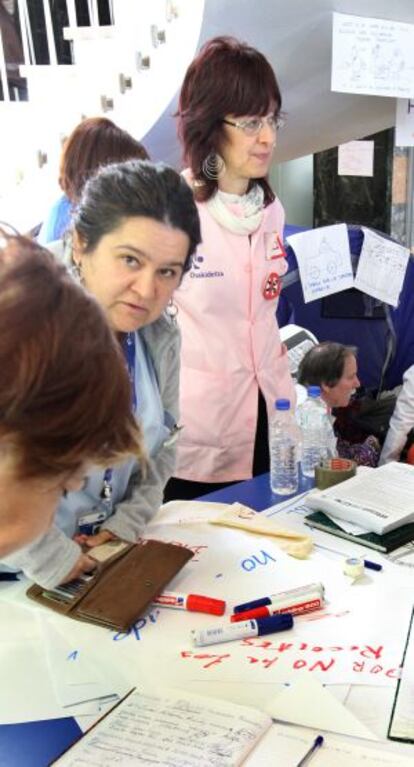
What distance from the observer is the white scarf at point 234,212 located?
147cm

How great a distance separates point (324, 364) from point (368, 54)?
86cm

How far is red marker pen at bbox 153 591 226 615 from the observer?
899mm

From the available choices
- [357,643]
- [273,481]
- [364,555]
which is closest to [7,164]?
[273,481]

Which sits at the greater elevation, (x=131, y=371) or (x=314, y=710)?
(x=131, y=371)

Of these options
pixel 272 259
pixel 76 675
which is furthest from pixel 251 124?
pixel 76 675

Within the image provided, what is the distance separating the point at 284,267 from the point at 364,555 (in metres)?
0.75

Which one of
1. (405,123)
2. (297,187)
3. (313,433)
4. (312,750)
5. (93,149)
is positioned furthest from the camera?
(297,187)

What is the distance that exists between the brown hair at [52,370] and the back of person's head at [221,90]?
3.34 ft

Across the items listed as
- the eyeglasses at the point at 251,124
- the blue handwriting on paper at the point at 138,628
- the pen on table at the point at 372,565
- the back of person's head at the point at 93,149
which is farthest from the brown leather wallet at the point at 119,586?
the back of person's head at the point at 93,149

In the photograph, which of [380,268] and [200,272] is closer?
[200,272]

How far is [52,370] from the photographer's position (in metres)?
0.46

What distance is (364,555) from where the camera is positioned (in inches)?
40.9

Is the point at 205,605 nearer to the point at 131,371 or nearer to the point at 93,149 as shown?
the point at 131,371

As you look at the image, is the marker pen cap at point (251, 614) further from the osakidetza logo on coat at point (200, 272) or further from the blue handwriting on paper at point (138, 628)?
the osakidetza logo on coat at point (200, 272)
